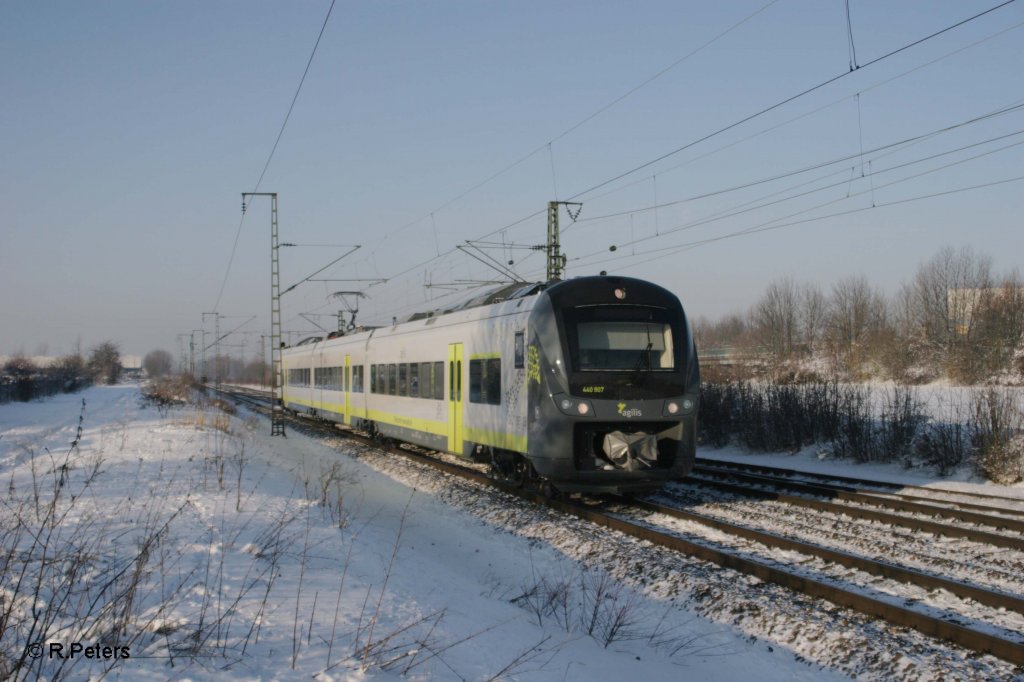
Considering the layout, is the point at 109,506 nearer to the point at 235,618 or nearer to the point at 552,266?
the point at 235,618

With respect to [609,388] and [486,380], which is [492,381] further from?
[609,388]

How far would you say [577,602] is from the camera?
742 cm

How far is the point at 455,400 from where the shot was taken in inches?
577

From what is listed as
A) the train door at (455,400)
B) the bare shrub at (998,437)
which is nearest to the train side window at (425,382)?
the train door at (455,400)

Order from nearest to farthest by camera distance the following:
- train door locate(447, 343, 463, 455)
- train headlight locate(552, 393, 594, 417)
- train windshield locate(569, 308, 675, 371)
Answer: train headlight locate(552, 393, 594, 417) < train windshield locate(569, 308, 675, 371) < train door locate(447, 343, 463, 455)

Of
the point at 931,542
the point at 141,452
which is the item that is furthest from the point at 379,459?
the point at 931,542

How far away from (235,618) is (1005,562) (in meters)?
7.21

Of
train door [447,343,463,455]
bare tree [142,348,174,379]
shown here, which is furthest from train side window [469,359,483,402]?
bare tree [142,348,174,379]

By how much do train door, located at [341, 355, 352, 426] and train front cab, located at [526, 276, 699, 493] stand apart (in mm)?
14267

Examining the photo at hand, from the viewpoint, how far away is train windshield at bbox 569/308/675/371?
35.3 ft

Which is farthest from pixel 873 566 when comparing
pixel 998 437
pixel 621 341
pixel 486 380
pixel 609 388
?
pixel 998 437

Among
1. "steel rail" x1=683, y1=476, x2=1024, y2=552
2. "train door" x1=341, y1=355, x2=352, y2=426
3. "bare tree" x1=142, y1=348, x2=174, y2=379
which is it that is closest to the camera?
"steel rail" x1=683, y1=476, x2=1024, y2=552

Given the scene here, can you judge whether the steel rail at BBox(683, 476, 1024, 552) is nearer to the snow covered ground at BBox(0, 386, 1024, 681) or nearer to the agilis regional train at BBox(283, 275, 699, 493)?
the agilis regional train at BBox(283, 275, 699, 493)

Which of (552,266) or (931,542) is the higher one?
(552,266)
